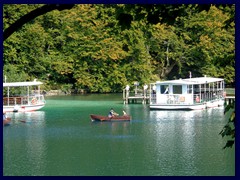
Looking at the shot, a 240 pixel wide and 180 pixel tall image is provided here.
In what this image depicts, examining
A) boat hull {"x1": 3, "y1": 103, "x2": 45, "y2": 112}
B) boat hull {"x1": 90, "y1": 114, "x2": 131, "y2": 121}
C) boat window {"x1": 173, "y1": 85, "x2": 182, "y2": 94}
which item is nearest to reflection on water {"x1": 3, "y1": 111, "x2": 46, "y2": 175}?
boat hull {"x1": 3, "y1": 103, "x2": 45, "y2": 112}

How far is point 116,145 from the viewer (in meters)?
17.6

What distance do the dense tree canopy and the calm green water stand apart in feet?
40.0

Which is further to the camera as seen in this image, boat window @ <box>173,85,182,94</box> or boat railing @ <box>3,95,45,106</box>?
boat window @ <box>173,85,182,94</box>

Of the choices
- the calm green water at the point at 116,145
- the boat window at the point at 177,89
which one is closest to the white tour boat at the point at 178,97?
the boat window at the point at 177,89

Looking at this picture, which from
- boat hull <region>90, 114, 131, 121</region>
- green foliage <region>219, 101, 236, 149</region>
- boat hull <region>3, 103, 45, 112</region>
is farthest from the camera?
boat hull <region>3, 103, 45, 112</region>

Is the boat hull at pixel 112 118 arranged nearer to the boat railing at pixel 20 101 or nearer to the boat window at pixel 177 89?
the boat railing at pixel 20 101

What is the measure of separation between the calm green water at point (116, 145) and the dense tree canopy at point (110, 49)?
12178mm

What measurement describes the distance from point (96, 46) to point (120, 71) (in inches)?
93.7

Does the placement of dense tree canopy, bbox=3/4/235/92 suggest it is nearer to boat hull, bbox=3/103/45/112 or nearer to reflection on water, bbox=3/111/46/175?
boat hull, bbox=3/103/45/112

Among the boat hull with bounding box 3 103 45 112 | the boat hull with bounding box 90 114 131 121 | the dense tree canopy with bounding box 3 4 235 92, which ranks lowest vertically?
the boat hull with bounding box 90 114 131 121

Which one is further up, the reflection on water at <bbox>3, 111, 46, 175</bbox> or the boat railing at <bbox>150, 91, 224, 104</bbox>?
the boat railing at <bbox>150, 91, 224, 104</bbox>

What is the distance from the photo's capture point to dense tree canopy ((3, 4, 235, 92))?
3853 centimetres

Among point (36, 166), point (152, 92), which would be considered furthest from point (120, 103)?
point (36, 166)

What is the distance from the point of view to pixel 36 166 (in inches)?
564
